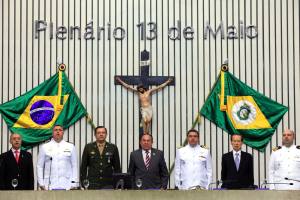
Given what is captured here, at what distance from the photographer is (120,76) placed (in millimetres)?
12906

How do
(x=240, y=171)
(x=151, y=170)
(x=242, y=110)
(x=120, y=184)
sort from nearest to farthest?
(x=120, y=184), (x=151, y=170), (x=240, y=171), (x=242, y=110)

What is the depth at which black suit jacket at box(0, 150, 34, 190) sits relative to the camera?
10.4m

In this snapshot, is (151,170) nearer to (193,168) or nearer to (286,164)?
(193,168)

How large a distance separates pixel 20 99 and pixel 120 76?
161 cm

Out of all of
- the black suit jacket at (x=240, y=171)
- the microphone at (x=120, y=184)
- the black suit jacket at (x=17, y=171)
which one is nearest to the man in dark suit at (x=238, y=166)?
the black suit jacket at (x=240, y=171)

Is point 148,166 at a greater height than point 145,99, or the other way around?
point 145,99

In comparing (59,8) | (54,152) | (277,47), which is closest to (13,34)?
(59,8)

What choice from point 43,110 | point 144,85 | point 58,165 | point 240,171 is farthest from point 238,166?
point 43,110

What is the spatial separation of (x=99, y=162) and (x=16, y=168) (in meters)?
1.07

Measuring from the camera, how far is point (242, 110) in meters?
13.0

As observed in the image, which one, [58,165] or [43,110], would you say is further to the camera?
[43,110]

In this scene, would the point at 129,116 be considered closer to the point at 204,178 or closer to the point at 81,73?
the point at 81,73

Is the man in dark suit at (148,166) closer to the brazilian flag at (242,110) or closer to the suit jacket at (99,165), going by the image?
the suit jacket at (99,165)

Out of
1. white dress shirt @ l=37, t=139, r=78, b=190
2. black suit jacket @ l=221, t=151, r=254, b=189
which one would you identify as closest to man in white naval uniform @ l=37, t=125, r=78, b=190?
white dress shirt @ l=37, t=139, r=78, b=190
